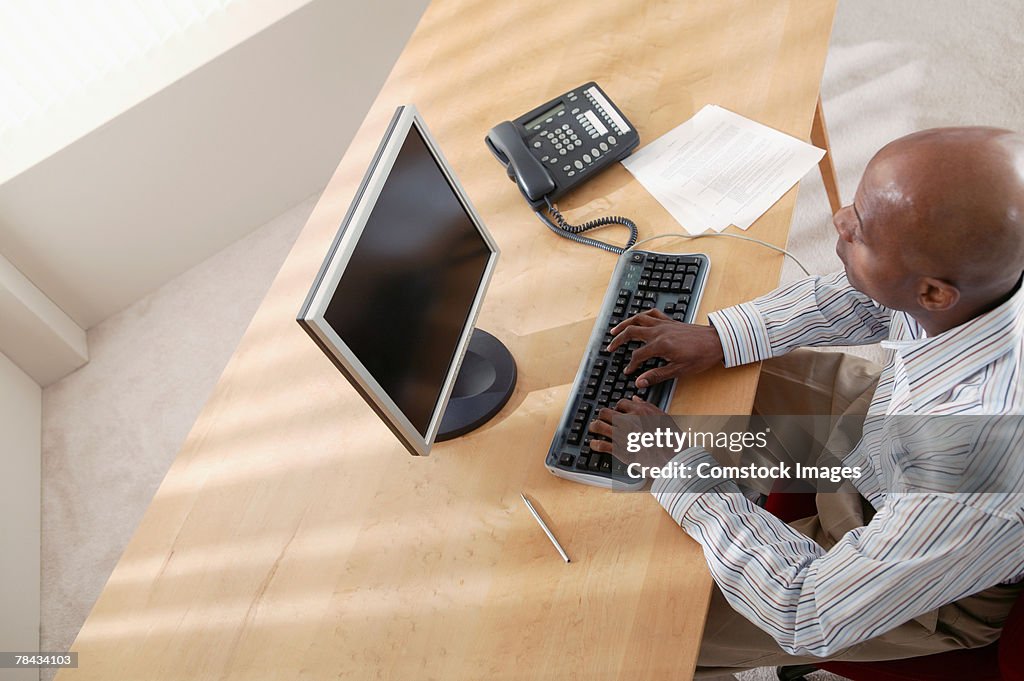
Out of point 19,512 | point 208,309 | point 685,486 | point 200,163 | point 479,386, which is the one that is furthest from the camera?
point 208,309

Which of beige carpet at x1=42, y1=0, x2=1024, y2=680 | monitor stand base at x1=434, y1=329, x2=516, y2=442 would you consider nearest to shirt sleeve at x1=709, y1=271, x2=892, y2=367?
monitor stand base at x1=434, y1=329, x2=516, y2=442

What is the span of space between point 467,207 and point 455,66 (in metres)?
0.67

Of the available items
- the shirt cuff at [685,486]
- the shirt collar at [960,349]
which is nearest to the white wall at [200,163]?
the shirt cuff at [685,486]

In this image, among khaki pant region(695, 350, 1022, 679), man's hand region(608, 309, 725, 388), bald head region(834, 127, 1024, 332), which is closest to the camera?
bald head region(834, 127, 1024, 332)

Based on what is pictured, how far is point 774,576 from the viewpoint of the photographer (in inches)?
41.6

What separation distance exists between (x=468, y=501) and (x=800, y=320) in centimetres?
63

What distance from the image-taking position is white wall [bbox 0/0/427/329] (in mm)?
2361

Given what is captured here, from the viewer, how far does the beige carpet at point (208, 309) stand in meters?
2.31

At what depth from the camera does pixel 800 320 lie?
1327mm

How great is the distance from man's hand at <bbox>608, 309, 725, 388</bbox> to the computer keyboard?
2 centimetres

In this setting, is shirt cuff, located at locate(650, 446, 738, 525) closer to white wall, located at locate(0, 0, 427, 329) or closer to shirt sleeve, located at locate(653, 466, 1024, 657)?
shirt sleeve, located at locate(653, 466, 1024, 657)

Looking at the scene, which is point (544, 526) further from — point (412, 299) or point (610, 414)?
point (412, 299)

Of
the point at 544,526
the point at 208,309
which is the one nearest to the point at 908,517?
the point at 544,526

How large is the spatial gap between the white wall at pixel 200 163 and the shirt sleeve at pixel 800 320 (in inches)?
69.9
